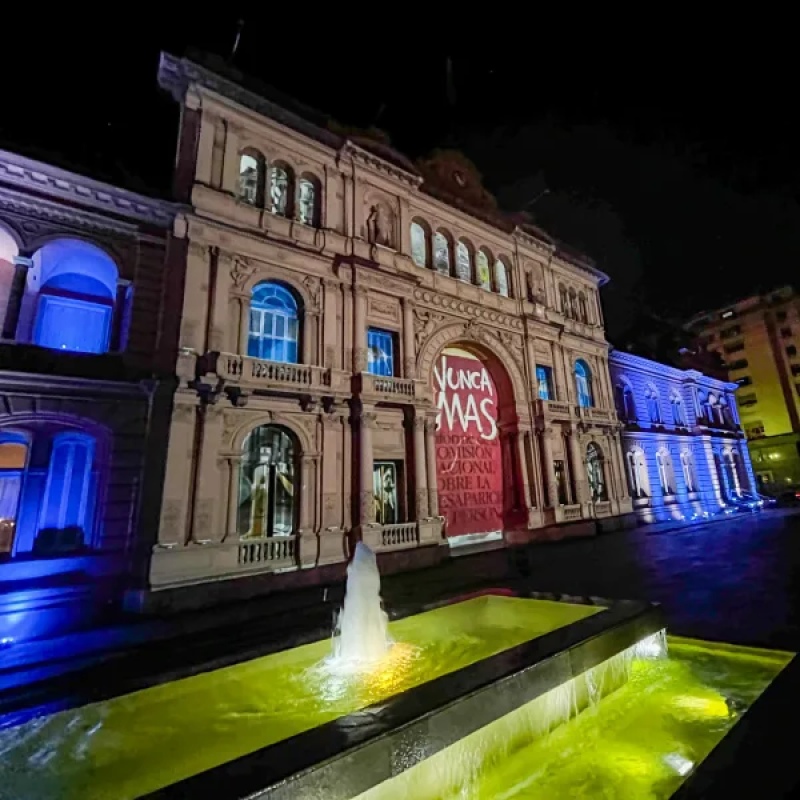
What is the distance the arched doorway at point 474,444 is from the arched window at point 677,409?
54.5ft

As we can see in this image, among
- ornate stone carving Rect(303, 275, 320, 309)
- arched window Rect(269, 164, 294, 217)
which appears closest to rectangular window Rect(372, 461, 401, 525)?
ornate stone carving Rect(303, 275, 320, 309)

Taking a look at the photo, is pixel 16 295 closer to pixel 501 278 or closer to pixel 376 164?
pixel 376 164

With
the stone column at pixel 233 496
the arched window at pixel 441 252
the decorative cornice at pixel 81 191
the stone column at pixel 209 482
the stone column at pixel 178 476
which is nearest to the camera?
the decorative cornice at pixel 81 191

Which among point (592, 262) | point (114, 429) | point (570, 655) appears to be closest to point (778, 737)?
point (570, 655)

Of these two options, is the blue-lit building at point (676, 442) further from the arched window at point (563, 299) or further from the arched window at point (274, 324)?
the arched window at point (274, 324)

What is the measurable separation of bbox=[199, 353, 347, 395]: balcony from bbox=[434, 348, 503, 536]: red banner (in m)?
4.91

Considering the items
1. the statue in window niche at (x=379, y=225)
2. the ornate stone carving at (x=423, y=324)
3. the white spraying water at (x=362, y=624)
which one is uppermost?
the statue in window niche at (x=379, y=225)

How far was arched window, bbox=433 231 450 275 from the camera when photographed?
55.1 ft

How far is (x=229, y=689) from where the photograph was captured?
423cm

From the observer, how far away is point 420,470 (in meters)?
13.7

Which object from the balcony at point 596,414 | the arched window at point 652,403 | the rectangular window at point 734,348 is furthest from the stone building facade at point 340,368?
the rectangular window at point 734,348

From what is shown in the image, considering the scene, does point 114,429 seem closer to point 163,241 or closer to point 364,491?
point 163,241

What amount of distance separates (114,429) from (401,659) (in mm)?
8352

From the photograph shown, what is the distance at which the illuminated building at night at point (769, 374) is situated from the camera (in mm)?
47500
